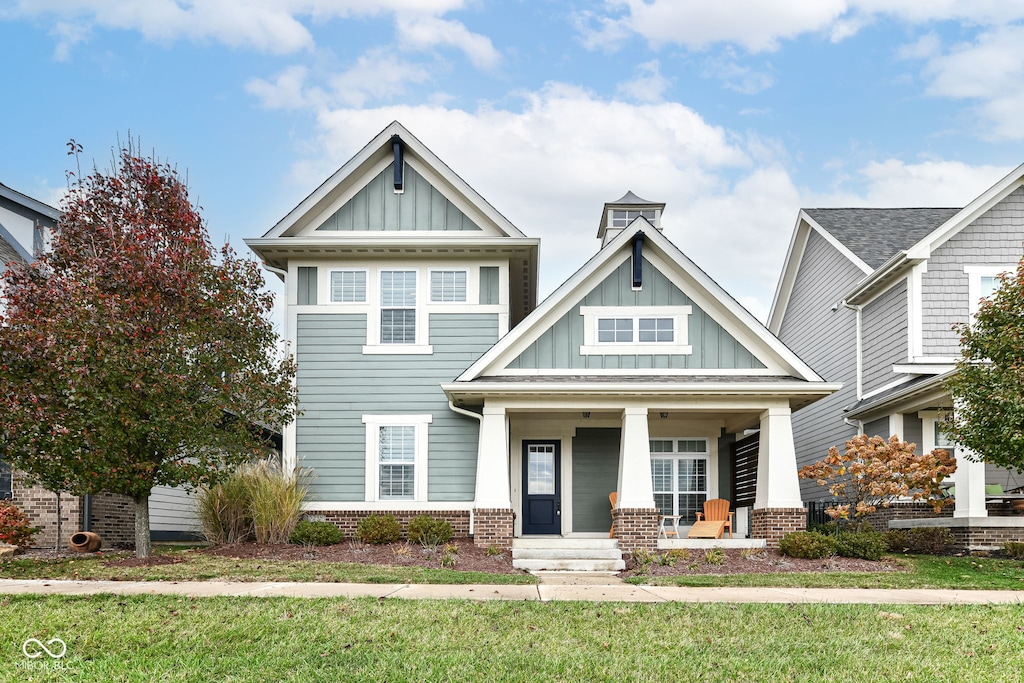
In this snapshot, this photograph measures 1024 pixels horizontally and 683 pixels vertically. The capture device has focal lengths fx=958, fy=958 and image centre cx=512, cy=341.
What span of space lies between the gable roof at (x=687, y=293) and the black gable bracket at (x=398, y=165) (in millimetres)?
4076

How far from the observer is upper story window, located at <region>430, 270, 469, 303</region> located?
64.4ft

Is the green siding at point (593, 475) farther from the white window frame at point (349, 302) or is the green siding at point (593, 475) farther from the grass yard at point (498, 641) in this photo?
the grass yard at point (498, 641)

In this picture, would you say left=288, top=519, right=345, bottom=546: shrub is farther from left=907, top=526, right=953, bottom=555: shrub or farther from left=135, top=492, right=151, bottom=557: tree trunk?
left=907, top=526, right=953, bottom=555: shrub

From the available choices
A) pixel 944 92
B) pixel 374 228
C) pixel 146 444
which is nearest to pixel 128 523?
pixel 146 444

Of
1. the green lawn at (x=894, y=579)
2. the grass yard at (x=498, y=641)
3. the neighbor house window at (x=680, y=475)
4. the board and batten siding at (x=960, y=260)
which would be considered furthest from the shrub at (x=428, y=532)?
the board and batten siding at (x=960, y=260)

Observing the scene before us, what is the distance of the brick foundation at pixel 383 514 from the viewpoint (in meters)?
18.8

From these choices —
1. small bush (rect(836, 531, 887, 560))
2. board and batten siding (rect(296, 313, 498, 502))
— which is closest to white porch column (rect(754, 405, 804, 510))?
small bush (rect(836, 531, 887, 560))

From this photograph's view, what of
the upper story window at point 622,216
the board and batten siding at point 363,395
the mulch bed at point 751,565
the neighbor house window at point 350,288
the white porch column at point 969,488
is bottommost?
the mulch bed at point 751,565

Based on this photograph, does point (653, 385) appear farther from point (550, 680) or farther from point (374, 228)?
point (550, 680)

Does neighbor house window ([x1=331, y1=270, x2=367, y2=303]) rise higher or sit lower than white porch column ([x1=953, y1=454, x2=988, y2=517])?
higher

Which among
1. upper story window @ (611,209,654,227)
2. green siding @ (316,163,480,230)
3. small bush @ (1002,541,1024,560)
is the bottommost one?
small bush @ (1002,541,1024,560)

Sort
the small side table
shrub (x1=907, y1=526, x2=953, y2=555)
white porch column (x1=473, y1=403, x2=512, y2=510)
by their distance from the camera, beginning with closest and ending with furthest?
white porch column (x1=473, y1=403, x2=512, y2=510), shrub (x1=907, y1=526, x2=953, y2=555), the small side table

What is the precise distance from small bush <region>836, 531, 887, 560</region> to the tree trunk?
37.1 ft

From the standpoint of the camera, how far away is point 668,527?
19859 millimetres
